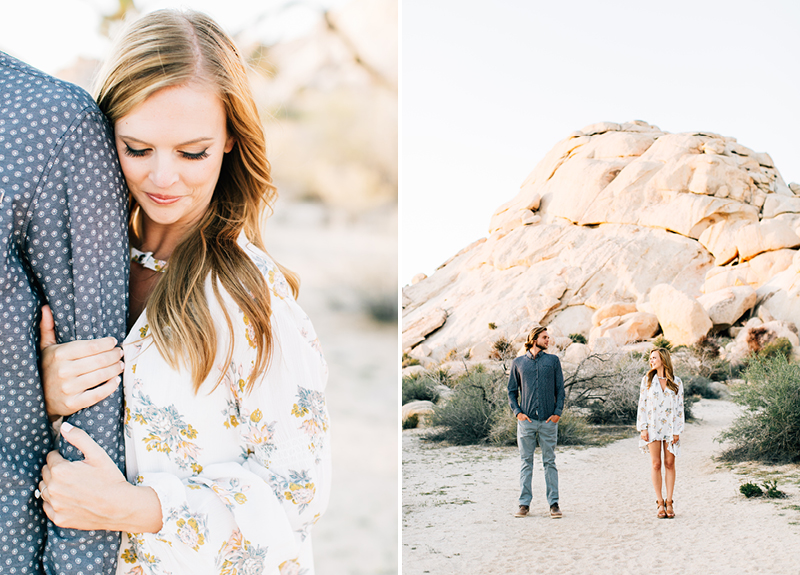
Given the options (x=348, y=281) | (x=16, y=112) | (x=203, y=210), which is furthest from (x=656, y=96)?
(x=16, y=112)

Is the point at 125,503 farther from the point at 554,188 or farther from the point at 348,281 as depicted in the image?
the point at 348,281

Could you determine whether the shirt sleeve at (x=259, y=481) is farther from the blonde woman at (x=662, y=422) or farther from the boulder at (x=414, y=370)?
the boulder at (x=414, y=370)

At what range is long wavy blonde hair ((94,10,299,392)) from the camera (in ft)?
2.51

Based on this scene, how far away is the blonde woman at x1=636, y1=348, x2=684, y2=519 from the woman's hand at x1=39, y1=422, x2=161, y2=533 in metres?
2.87

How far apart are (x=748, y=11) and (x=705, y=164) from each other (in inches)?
35.6

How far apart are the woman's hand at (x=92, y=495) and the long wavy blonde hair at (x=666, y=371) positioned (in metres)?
2.90

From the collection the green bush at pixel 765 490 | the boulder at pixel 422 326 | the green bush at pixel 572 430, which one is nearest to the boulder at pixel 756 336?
the green bush at pixel 765 490

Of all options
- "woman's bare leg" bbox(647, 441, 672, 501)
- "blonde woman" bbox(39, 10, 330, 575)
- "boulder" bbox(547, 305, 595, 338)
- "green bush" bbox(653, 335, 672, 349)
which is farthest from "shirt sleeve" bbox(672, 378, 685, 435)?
"blonde woman" bbox(39, 10, 330, 575)

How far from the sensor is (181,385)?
0.76m

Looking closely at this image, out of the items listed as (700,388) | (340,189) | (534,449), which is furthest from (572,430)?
(340,189)

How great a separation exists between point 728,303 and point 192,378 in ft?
10.7

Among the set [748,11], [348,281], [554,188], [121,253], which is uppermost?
[748,11]

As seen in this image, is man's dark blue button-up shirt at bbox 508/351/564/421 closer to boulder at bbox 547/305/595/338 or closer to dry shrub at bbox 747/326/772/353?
boulder at bbox 547/305/595/338

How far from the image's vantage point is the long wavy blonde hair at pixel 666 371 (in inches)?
121
